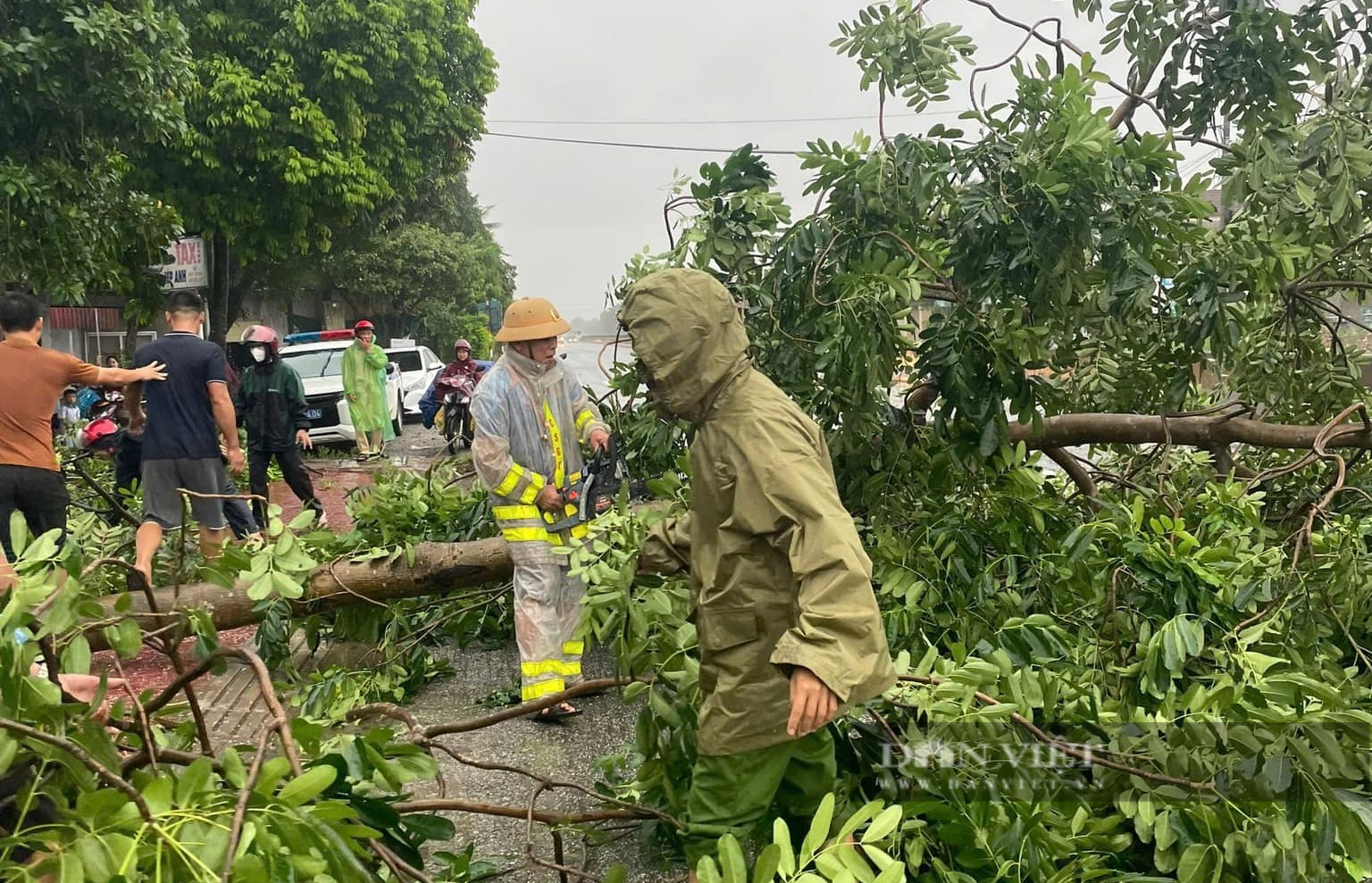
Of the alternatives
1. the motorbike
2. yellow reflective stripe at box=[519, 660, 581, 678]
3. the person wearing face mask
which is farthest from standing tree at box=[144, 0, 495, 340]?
yellow reflective stripe at box=[519, 660, 581, 678]

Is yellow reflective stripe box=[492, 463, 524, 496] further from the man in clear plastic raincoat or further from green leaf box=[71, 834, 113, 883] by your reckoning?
green leaf box=[71, 834, 113, 883]

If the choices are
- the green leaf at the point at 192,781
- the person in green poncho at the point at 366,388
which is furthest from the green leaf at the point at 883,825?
the person in green poncho at the point at 366,388

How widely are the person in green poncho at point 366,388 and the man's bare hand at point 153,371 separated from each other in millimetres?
6015

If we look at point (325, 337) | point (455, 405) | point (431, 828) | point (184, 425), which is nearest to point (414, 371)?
point (325, 337)

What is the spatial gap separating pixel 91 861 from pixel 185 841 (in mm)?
130

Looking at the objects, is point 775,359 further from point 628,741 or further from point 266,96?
point 266,96

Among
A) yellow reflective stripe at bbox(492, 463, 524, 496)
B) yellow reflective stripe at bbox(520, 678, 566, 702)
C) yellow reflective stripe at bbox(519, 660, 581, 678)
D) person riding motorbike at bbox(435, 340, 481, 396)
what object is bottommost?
yellow reflective stripe at bbox(520, 678, 566, 702)

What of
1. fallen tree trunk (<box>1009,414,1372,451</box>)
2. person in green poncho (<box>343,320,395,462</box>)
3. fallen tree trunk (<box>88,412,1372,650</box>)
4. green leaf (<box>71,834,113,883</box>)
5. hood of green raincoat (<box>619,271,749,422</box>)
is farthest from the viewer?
person in green poncho (<box>343,320,395,462</box>)

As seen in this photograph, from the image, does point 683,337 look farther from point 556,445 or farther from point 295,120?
point 295,120

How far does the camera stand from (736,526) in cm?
212

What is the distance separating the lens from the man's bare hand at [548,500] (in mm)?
4074

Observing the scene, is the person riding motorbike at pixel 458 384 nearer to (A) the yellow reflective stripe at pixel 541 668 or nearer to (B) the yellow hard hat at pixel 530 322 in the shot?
(B) the yellow hard hat at pixel 530 322

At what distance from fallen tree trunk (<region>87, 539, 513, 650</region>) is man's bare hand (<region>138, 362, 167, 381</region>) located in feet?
3.96

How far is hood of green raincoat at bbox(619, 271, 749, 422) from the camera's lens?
2.15m
